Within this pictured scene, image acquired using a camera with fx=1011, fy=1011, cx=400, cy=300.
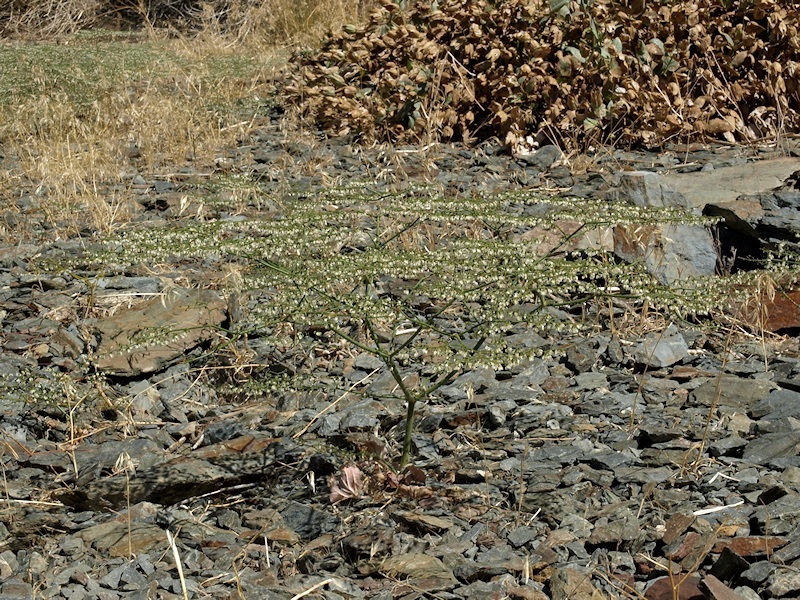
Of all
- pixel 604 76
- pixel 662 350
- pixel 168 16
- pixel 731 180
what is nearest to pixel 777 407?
pixel 662 350

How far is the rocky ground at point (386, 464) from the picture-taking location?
8.61 feet

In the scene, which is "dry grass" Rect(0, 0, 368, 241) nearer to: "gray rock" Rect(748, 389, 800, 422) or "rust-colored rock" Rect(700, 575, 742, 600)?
"gray rock" Rect(748, 389, 800, 422)

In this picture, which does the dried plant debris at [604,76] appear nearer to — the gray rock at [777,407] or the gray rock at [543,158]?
the gray rock at [543,158]

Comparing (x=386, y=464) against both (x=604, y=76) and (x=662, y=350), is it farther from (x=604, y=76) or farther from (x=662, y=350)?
(x=604, y=76)

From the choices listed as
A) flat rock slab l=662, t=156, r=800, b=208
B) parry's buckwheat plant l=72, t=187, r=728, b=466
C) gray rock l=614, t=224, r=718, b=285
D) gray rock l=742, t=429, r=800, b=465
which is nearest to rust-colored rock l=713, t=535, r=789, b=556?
gray rock l=742, t=429, r=800, b=465

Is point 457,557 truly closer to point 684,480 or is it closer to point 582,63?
point 684,480

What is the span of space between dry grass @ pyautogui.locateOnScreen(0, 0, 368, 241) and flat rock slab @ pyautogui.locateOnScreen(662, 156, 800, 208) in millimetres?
2980

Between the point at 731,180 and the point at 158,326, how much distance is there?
321 cm

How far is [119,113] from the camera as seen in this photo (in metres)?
7.71

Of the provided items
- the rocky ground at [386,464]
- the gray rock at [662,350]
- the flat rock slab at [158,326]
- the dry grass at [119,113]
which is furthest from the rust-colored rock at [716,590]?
the dry grass at [119,113]

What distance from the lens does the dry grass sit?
6.00 meters

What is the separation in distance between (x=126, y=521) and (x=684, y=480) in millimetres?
1659

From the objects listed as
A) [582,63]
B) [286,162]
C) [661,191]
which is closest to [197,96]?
[286,162]

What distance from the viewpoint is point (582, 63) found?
247 inches
